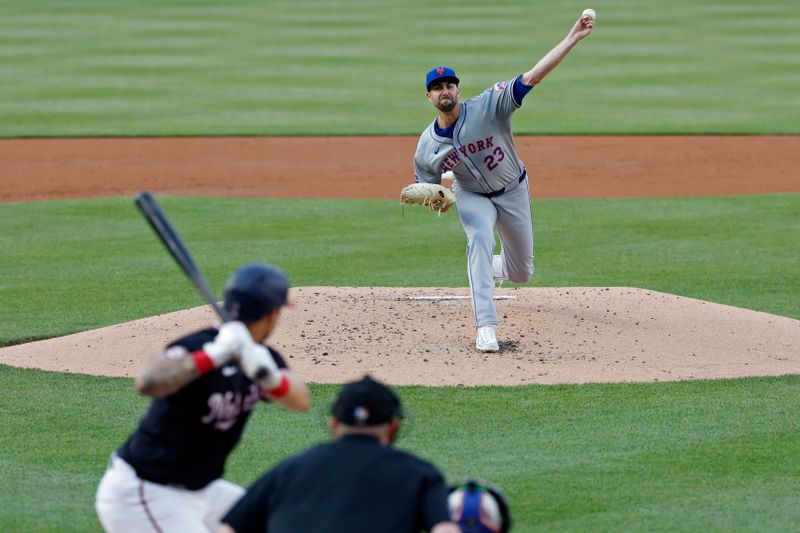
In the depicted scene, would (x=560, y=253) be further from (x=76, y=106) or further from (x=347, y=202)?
(x=76, y=106)

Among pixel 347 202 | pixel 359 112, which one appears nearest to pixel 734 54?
pixel 359 112

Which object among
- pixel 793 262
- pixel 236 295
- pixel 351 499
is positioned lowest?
pixel 793 262

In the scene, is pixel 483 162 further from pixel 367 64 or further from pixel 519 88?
pixel 367 64

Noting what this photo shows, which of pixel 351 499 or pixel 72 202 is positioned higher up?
pixel 351 499

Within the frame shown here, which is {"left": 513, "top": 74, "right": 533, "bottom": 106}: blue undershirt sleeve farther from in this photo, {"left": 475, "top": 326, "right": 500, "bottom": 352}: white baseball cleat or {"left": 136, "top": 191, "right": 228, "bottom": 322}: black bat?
{"left": 136, "top": 191, "right": 228, "bottom": 322}: black bat

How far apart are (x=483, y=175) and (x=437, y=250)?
13.8 feet

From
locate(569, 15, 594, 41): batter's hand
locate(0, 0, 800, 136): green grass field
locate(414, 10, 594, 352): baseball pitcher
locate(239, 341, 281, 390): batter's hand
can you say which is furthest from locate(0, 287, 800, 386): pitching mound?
locate(0, 0, 800, 136): green grass field

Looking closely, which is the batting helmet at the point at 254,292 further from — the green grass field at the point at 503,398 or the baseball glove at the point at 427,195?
the baseball glove at the point at 427,195

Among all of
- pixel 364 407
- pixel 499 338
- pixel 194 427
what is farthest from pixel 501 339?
pixel 364 407

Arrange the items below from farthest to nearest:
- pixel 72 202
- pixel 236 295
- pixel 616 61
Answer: pixel 616 61 → pixel 72 202 → pixel 236 295

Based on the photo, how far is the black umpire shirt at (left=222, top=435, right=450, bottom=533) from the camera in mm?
3916

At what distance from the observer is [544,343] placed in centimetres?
1019

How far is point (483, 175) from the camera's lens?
1027 cm

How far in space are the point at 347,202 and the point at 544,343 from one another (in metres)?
7.74
